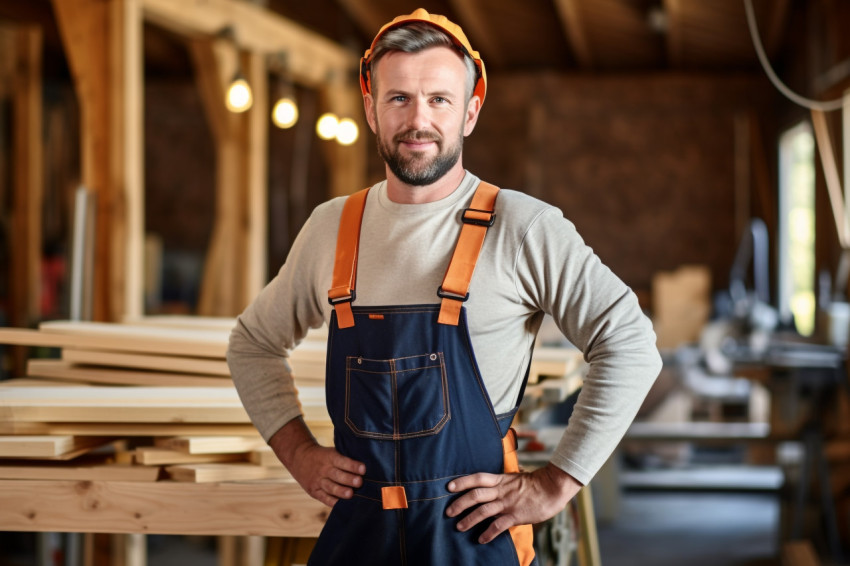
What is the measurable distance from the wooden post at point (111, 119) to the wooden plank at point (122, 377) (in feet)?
7.61

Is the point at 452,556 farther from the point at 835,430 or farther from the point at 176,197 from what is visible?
the point at 176,197

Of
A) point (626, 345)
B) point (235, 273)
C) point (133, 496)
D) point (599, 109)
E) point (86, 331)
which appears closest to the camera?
point (626, 345)

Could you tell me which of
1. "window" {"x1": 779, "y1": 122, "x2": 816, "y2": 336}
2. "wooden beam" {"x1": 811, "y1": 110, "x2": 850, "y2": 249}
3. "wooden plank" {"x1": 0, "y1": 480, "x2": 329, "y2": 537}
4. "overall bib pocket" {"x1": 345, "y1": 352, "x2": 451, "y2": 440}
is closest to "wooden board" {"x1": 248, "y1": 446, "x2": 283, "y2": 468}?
"wooden plank" {"x1": 0, "y1": 480, "x2": 329, "y2": 537}

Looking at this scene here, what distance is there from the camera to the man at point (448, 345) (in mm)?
1796

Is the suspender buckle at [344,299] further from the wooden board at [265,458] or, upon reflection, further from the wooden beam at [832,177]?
the wooden beam at [832,177]

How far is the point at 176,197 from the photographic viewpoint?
1289 cm

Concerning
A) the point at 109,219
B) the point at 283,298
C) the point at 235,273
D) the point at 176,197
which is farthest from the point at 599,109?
the point at 283,298

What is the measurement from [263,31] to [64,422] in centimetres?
551

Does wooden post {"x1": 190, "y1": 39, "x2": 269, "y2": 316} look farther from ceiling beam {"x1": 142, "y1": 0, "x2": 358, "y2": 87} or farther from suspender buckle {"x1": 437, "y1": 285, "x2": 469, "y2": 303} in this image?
suspender buckle {"x1": 437, "y1": 285, "x2": 469, "y2": 303}

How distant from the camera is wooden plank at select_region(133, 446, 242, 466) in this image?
2535mm

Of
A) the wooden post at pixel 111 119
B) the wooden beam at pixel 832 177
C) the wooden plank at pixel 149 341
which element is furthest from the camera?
the wooden beam at pixel 832 177

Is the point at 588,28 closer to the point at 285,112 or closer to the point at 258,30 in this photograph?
the point at 258,30

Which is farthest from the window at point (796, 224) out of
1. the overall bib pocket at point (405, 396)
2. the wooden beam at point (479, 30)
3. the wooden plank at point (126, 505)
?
the overall bib pocket at point (405, 396)

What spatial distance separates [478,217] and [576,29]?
9.37m
